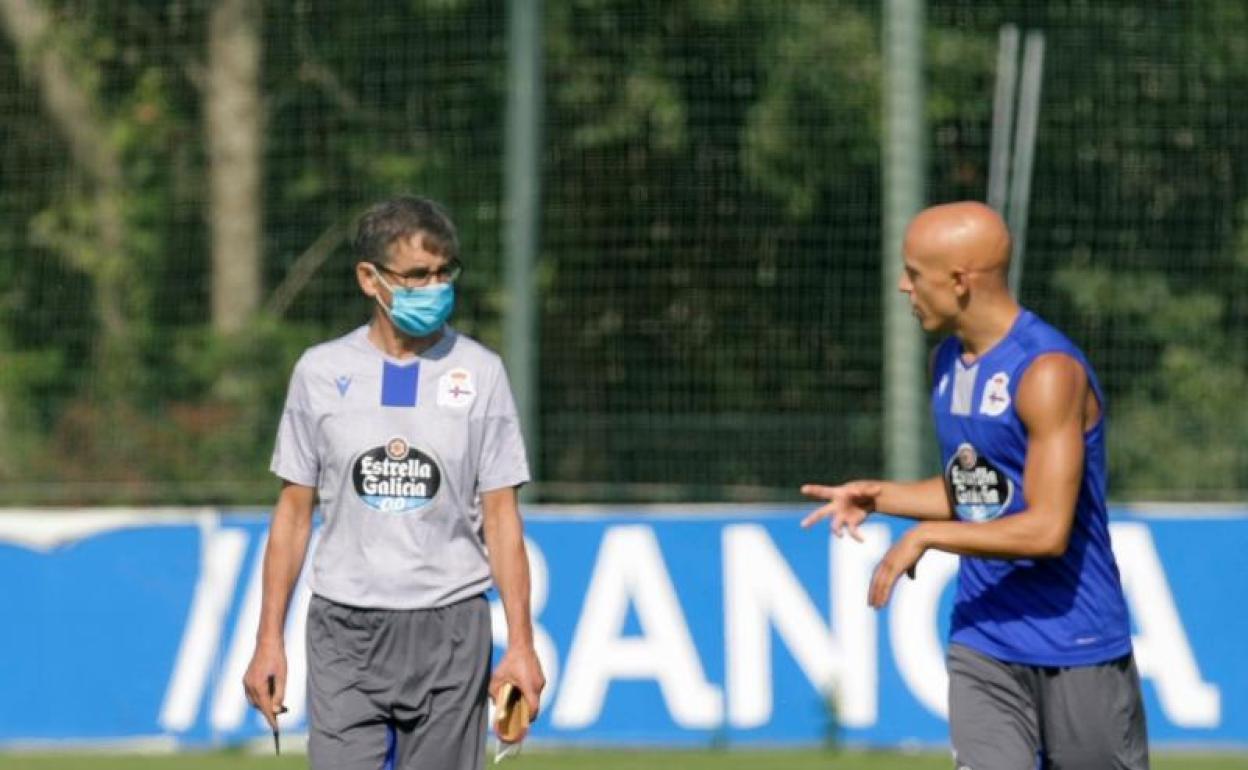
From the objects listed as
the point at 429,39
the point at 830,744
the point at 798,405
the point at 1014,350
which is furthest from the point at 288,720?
the point at 1014,350

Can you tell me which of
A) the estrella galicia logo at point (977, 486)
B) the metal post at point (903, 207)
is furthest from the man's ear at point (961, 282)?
the metal post at point (903, 207)

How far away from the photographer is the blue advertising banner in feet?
39.7

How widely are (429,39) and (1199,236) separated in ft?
15.7

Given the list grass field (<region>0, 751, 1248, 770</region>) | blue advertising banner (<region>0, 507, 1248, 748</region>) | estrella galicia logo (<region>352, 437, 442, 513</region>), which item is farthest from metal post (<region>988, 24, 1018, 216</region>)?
estrella galicia logo (<region>352, 437, 442, 513</region>)

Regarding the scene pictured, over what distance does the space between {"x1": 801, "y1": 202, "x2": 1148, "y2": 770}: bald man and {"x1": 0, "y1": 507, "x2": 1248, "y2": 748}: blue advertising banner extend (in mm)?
5827

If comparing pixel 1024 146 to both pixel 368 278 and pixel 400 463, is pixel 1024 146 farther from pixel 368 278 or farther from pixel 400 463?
pixel 400 463

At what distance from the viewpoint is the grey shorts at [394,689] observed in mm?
6203

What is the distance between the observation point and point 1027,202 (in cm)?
1444

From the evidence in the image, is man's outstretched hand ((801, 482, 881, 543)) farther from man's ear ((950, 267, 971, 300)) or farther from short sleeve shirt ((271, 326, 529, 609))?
short sleeve shirt ((271, 326, 529, 609))

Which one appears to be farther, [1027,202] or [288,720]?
[1027,202]

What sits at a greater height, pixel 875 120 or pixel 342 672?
pixel 875 120

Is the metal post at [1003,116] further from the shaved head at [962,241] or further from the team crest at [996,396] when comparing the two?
the team crest at [996,396]

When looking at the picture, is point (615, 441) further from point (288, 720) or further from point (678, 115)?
point (288, 720)

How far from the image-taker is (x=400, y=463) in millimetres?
6176
